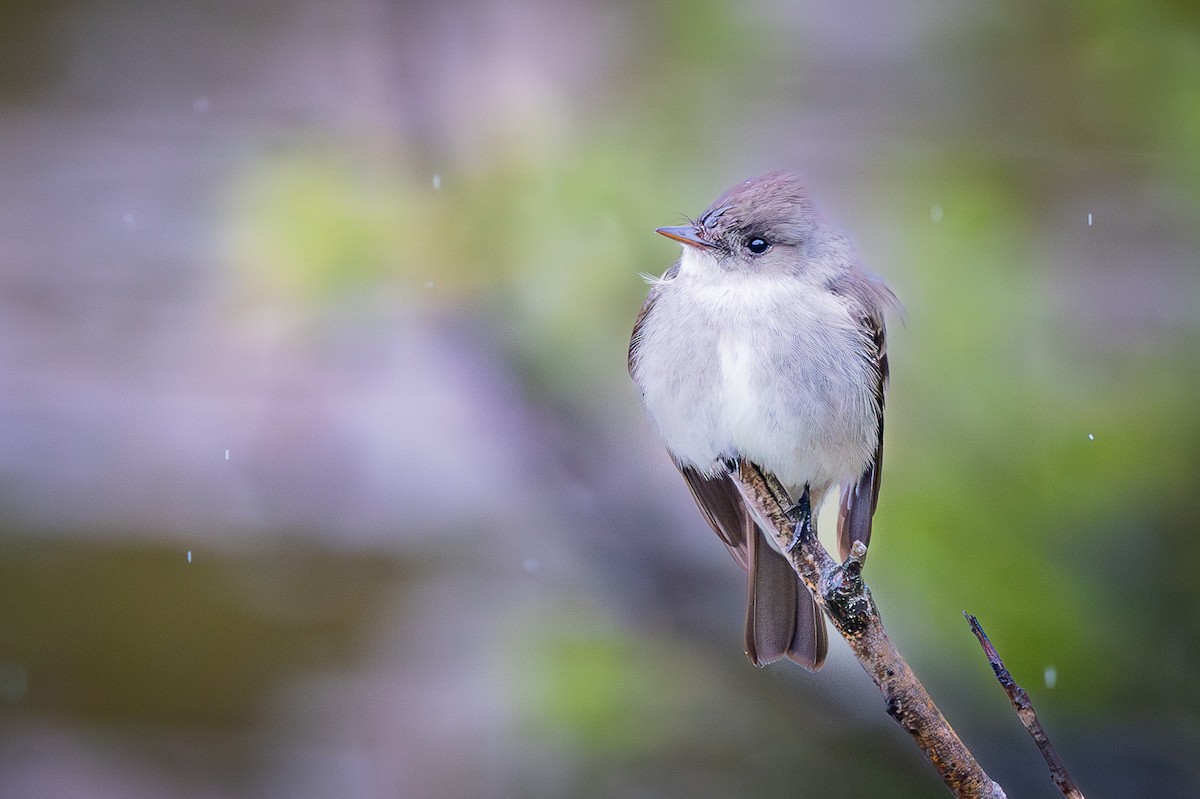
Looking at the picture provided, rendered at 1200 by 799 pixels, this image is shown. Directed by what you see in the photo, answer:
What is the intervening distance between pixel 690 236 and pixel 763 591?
0.40 metres

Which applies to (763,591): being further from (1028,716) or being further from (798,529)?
(1028,716)

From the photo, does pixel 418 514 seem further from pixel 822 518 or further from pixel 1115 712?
pixel 1115 712

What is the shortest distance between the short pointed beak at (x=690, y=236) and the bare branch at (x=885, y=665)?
0.34 meters

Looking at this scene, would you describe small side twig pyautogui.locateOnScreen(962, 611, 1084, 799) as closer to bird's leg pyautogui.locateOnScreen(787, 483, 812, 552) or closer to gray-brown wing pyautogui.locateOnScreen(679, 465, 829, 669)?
bird's leg pyautogui.locateOnScreen(787, 483, 812, 552)

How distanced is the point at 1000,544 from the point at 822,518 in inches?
10.7

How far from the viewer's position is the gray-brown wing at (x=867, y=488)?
4.36 ft

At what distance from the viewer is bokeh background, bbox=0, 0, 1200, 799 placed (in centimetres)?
182

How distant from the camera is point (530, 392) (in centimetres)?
220

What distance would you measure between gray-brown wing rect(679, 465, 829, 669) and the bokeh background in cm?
47

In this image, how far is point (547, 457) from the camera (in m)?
2.33

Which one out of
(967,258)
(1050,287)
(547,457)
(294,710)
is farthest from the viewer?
(294,710)

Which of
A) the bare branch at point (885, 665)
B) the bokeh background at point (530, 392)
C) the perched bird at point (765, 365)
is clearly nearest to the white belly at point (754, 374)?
the perched bird at point (765, 365)

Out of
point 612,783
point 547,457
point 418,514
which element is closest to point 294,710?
A: point 418,514

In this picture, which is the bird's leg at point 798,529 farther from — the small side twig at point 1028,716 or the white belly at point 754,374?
the small side twig at point 1028,716
